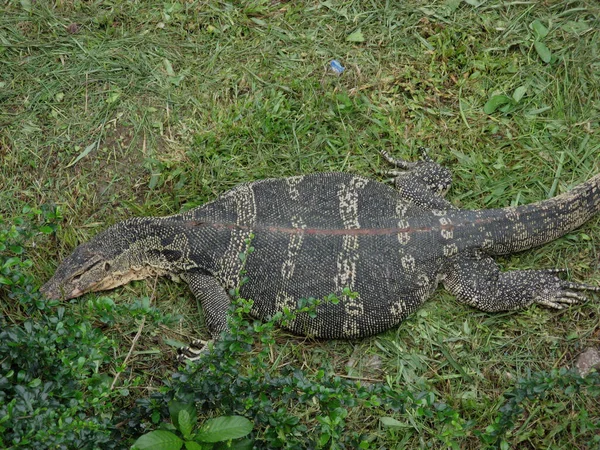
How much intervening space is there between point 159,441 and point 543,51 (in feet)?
16.7

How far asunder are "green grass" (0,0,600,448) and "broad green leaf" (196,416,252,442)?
4.08ft

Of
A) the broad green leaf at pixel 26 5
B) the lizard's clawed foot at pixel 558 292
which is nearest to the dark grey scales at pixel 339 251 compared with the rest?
the lizard's clawed foot at pixel 558 292

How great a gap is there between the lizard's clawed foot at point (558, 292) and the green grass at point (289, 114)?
105 millimetres

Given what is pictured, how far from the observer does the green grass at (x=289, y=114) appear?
605cm

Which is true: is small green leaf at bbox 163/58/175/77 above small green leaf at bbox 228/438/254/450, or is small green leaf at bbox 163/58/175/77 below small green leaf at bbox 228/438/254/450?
above

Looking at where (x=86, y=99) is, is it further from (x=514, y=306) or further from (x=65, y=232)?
(x=514, y=306)

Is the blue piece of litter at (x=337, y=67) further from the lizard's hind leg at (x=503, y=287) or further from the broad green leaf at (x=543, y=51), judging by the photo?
the lizard's hind leg at (x=503, y=287)

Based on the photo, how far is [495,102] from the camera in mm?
6672

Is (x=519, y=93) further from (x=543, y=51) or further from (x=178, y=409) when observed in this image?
(x=178, y=409)

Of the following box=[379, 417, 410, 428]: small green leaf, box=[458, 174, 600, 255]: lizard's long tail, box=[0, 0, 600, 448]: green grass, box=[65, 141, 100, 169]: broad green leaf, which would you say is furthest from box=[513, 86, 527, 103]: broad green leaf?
box=[65, 141, 100, 169]: broad green leaf

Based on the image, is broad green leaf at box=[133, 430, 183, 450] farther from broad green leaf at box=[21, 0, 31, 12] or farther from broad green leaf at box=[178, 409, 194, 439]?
broad green leaf at box=[21, 0, 31, 12]

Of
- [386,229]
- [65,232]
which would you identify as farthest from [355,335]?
[65,232]

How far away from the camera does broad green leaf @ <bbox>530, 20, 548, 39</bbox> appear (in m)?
6.82

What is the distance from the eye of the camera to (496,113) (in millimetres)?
6730
